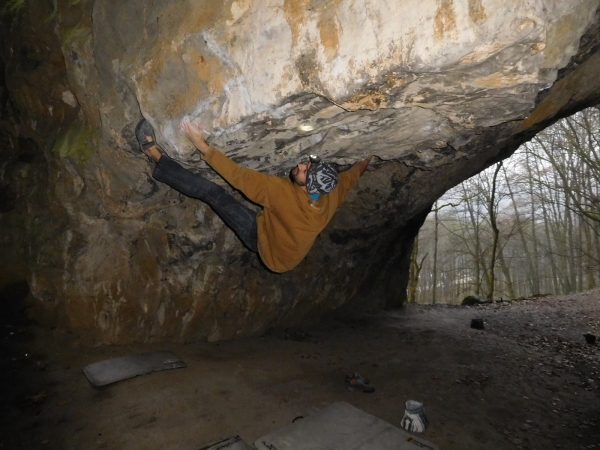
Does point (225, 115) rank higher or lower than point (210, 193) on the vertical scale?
higher

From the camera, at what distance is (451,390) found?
5.06m

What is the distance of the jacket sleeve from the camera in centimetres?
312

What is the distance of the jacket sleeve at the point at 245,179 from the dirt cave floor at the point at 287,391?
2399 mm

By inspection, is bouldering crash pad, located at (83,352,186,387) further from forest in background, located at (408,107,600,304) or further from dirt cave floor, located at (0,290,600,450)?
forest in background, located at (408,107,600,304)

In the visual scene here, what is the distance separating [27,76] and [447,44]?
5.52 meters

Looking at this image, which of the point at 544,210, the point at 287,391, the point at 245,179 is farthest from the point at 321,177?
the point at 544,210

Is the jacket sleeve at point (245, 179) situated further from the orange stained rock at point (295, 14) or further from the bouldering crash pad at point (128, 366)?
the bouldering crash pad at point (128, 366)

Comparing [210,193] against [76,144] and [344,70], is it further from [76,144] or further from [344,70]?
[344,70]

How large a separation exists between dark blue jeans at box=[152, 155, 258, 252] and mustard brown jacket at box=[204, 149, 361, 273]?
15 centimetres

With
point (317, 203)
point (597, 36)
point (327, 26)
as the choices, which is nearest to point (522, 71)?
point (327, 26)

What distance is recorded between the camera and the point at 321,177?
11.1ft

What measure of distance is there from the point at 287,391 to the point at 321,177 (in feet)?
9.40

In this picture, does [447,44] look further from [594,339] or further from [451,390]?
[594,339]

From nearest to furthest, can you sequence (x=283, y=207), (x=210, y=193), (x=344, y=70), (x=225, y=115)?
(x=344, y=70) < (x=225, y=115) < (x=283, y=207) < (x=210, y=193)
